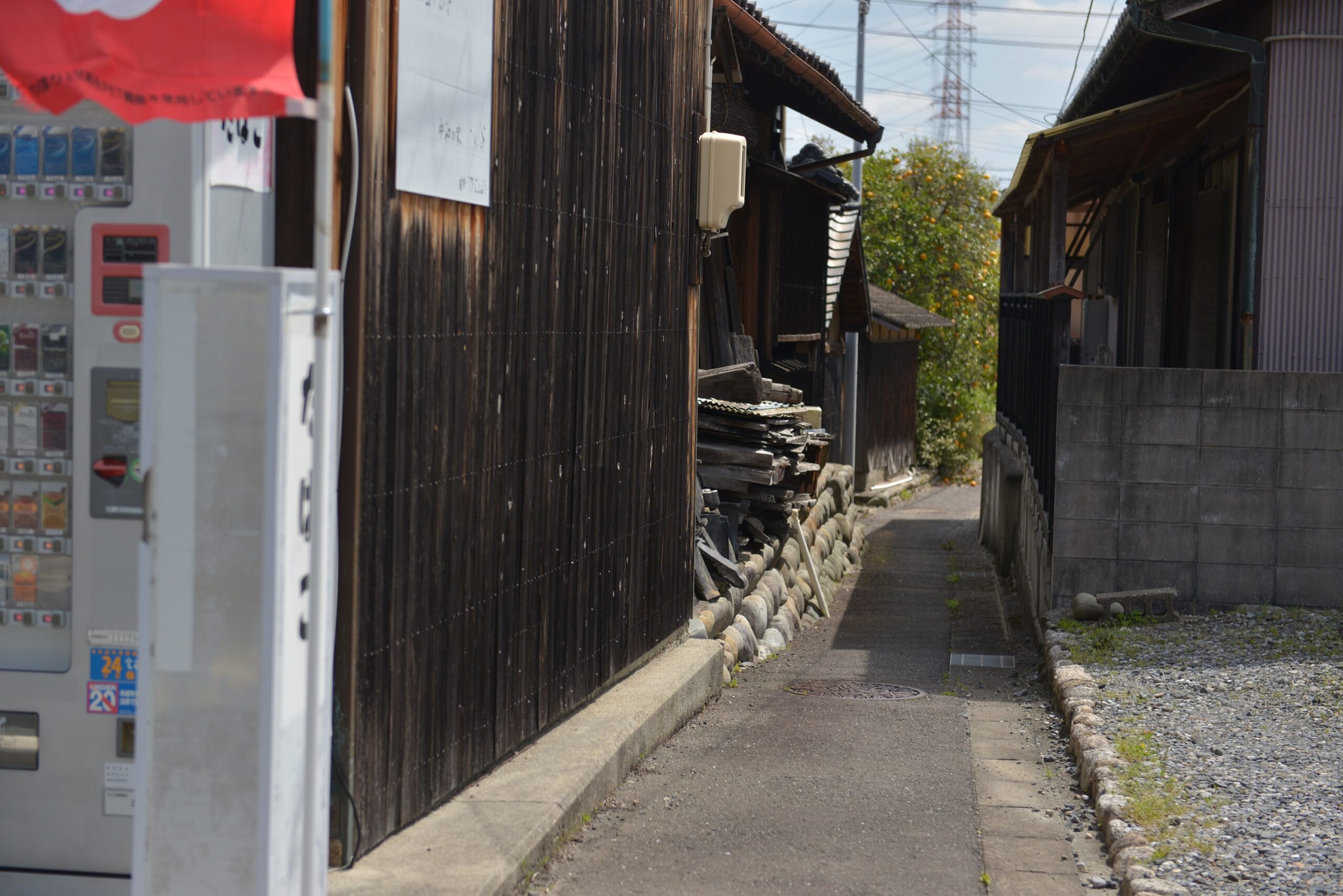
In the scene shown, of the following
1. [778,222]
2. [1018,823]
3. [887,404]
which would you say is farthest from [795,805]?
[887,404]

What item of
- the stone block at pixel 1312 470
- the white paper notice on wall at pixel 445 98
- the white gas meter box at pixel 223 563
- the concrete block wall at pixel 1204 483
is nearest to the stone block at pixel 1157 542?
the concrete block wall at pixel 1204 483

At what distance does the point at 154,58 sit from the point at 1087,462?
785 cm

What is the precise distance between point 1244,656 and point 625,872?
499cm

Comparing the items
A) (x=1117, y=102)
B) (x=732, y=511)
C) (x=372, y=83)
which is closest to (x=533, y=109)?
(x=372, y=83)

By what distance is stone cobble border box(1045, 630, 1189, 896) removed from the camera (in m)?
4.91

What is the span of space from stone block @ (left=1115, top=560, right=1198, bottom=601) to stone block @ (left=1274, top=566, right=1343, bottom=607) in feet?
1.96

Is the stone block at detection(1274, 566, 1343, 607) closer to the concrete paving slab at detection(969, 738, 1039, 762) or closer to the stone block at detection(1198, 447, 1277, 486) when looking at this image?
the stone block at detection(1198, 447, 1277, 486)

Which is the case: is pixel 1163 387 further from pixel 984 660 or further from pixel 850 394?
pixel 850 394

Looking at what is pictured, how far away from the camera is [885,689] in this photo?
958 cm

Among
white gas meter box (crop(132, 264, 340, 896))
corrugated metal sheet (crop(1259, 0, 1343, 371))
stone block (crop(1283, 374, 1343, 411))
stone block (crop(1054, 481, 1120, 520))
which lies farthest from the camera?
corrugated metal sheet (crop(1259, 0, 1343, 371))

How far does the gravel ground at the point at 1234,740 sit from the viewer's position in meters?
5.06

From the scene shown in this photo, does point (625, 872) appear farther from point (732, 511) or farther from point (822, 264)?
point (822, 264)

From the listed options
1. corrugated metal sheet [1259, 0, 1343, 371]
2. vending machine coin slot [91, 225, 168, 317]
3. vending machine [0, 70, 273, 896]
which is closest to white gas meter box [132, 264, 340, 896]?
vending machine [0, 70, 273, 896]

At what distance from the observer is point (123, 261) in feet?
12.7
